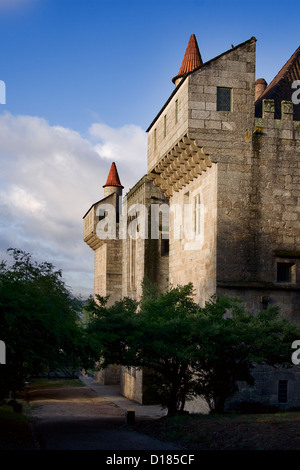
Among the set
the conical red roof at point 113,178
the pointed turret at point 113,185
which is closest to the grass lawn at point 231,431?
the pointed turret at point 113,185

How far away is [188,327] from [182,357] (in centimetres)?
82

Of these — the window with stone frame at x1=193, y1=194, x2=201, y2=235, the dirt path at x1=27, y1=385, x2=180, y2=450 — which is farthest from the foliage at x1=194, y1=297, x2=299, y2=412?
the window with stone frame at x1=193, y1=194, x2=201, y2=235

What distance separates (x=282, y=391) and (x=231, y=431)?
6324 mm

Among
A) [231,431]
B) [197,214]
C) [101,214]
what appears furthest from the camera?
[101,214]

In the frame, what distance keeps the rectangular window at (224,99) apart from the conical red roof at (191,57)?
27.3 feet

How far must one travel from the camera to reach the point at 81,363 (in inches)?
603

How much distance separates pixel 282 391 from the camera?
1898cm

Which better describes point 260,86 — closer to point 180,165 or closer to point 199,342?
point 180,165

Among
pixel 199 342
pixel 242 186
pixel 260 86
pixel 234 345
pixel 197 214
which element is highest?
pixel 260 86

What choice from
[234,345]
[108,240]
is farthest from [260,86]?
[234,345]

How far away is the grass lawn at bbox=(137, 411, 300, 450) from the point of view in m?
11.8

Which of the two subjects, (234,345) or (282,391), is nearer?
(234,345)

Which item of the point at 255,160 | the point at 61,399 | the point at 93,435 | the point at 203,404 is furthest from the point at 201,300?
the point at 61,399

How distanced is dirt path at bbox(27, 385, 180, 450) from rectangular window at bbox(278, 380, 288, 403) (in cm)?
490
